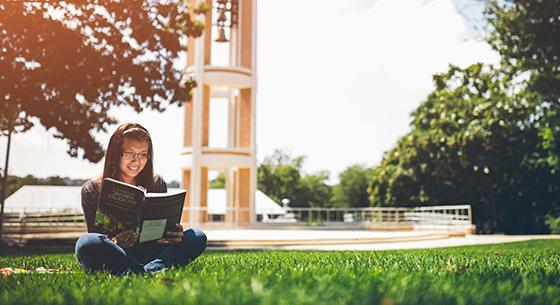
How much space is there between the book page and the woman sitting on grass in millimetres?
61

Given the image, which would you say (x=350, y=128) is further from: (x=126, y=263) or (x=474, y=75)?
(x=126, y=263)

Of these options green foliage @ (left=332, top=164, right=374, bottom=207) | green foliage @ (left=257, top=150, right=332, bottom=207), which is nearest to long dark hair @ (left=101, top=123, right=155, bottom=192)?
green foliage @ (left=257, top=150, right=332, bottom=207)

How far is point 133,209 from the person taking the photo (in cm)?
350

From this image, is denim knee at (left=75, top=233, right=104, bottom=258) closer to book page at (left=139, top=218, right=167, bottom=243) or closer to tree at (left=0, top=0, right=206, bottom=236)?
book page at (left=139, top=218, right=167, bottom=243)

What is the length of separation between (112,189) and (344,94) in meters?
48.5

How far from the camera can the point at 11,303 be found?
7.40 feet

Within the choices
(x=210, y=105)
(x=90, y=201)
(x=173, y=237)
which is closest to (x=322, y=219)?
(x=210, y=105)

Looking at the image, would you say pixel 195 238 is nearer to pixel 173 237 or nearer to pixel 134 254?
pixel 173 237

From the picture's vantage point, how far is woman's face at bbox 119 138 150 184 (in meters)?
3.87

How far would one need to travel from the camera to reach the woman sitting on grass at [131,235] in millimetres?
3562

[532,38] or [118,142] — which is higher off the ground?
[532,38]

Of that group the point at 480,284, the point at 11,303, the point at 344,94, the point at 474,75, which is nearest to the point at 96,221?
Result: the point at 11,303

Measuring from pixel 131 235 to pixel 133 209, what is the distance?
7.8 inches

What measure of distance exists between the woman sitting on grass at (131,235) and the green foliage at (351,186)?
63.9 meters
